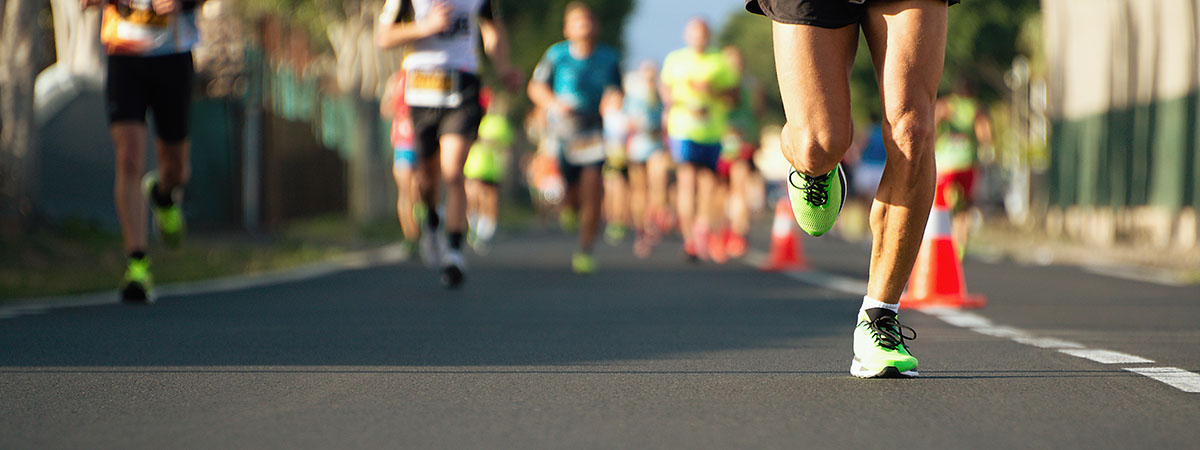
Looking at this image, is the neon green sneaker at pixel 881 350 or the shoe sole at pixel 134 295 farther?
the shoe sole at pixel 134 295

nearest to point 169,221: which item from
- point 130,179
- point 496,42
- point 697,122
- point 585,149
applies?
Answer: point 130,179

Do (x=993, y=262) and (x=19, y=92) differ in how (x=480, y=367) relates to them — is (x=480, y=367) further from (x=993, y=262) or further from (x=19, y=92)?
(x=993, y=262)

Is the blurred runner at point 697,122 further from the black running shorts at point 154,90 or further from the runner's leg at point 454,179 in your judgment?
the black running shorts at point 154,90

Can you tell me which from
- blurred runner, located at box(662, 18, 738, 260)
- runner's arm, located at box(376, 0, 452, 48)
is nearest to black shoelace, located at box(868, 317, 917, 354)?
runner's arm, located at box(376, 0, 452, 48)

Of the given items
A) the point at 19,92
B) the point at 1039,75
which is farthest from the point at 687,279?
the point at 1039,75

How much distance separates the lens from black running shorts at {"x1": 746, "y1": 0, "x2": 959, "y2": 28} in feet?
17.5

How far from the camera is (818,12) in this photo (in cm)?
534

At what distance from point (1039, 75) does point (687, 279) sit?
2572 cm

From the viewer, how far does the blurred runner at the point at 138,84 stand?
8719mm

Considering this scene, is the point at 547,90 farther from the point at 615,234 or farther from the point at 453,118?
the point at 615,234

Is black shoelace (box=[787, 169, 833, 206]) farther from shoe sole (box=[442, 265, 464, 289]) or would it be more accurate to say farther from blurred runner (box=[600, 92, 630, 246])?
blurred runner (box=[600, 92, 630, 246])

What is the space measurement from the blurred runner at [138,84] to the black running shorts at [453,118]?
1.79 metres

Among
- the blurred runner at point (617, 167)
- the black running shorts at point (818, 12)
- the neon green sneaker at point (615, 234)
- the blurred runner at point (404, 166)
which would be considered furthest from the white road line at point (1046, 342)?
the neon green sneaker at point (615, 234)

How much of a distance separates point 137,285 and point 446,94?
2.43 meters
